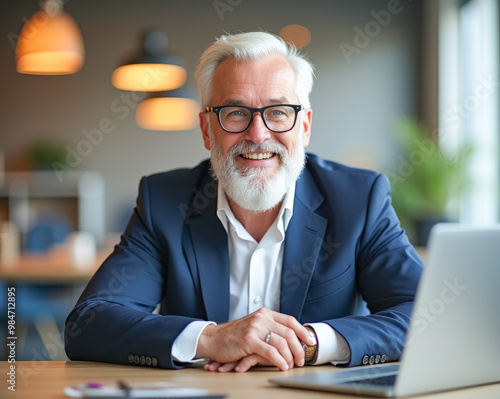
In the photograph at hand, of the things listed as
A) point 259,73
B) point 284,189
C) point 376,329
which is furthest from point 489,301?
point 259,73

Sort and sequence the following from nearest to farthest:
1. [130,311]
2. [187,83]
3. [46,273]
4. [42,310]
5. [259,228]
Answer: [130,311], [259,228], [46,273], [42,310], [187,83]

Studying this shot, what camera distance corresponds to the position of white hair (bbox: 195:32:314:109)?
1989 millimetres

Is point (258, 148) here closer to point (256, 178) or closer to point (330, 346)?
point (256, 178)

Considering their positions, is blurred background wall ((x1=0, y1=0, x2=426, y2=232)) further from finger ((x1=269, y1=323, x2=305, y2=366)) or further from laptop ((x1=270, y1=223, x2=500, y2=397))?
laptop ((x1=270, y1=223, x2=500, y2=397))

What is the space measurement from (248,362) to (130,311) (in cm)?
40

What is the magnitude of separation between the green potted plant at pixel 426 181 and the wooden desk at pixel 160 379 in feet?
14.2

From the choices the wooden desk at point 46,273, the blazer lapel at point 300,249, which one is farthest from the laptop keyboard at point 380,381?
the wooden desk at point 46,273

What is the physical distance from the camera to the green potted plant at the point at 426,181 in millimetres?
5934

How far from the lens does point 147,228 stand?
2.01 meters

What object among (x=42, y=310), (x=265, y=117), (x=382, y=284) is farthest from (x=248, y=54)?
(x=42, y=310)

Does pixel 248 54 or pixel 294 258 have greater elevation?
pixel 248 54

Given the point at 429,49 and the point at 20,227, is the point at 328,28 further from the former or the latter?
the point at 20,227

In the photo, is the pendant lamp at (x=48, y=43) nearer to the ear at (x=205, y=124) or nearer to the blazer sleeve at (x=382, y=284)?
the ear at (x=205, y=124)

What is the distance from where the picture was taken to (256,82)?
1.95 meters
